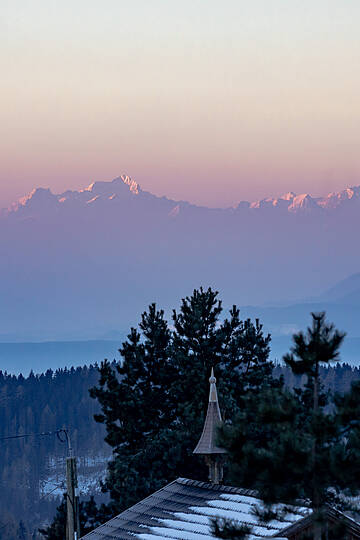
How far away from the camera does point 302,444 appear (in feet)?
70.9

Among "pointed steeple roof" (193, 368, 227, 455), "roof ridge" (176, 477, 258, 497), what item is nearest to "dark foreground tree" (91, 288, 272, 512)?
"pointed steeple roof" (193, 368, 227, 455)

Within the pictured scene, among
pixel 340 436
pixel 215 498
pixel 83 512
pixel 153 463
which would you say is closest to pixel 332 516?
pixel 340 436

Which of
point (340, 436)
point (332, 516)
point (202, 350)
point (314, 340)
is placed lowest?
point (332, 516)

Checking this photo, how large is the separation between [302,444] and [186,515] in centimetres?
1056

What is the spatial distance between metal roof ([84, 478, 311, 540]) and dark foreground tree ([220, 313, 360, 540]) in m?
6.31

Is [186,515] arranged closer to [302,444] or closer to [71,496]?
[71,496]

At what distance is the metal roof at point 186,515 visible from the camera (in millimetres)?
29453

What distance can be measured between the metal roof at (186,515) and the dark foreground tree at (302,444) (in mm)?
6307

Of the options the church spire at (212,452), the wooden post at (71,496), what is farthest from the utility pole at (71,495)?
the church spire at (212,452)

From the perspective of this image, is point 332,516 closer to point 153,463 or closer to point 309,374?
point 309,374

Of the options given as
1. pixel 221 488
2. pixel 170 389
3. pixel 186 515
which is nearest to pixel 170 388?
pixel 170 389

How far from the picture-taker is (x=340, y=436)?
22.4m

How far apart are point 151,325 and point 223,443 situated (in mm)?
35447

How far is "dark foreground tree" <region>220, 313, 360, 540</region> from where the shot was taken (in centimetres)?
2162
